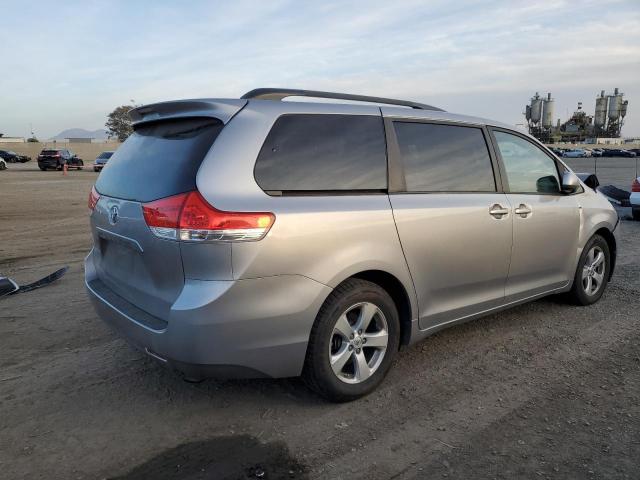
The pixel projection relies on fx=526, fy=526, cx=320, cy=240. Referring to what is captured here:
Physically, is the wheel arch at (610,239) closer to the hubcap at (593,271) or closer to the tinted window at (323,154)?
the hubcap at (593,271)

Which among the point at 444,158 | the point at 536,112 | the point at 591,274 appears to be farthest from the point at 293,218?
the point at 536,112

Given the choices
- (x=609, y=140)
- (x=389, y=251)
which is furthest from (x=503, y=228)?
(x=609, y=140)

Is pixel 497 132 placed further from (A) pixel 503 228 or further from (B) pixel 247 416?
(B) pixel 247 416

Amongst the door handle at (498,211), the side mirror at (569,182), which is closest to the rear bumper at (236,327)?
the door handle at (498,211)

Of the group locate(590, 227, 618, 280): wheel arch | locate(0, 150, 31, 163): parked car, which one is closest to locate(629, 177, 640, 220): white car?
locate(590, 227, 618, 280): wheel arch

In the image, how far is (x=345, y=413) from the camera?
321cm

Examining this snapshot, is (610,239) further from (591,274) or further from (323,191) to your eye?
(323,191)

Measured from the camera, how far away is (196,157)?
9.43 feet

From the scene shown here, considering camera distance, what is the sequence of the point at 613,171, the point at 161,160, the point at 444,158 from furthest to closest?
the point at 613,171 → the point at 444,158 → the point at 161,160

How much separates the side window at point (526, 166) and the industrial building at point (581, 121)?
114 meters

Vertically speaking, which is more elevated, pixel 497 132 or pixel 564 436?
pixel 497 132

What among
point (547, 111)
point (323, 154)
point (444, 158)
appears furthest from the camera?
point (547, 111)

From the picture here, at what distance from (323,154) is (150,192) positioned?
1038mm

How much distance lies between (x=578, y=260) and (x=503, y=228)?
1379 mm
